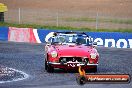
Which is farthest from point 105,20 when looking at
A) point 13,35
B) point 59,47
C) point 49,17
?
point 59,47

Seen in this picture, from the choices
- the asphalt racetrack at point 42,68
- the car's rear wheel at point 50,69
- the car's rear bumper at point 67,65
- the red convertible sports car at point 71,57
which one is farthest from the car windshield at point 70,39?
the car's rear bumper at point 67,65

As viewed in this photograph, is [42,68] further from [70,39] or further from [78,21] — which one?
[78,21]

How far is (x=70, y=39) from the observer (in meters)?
18.7

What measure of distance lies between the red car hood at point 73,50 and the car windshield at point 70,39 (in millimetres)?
603

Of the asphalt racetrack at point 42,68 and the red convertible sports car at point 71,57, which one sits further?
the red convertible sports car at point 71,57

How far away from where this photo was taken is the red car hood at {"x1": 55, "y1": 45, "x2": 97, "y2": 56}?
671 inches

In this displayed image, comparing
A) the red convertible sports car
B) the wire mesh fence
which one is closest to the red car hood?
the red convertible sports car

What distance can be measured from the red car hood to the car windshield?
0.60 m

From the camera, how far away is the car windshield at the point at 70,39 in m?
18.5

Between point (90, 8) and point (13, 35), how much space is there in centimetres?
2643

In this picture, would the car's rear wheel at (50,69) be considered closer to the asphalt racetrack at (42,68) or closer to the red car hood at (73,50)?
the asphalt racetrack at (42,68)

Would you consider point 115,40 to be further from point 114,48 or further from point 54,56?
point 54,56

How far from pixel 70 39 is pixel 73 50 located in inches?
56.7

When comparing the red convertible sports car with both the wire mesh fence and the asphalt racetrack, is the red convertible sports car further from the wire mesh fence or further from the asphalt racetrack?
the wire mesh fence
